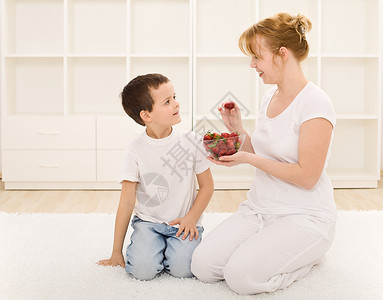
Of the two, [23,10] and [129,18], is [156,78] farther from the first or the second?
[23,10]

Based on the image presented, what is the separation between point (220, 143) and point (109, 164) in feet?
6.25

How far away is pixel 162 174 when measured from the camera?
1978 millimetres

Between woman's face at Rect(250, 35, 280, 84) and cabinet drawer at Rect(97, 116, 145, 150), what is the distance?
5.78 feet

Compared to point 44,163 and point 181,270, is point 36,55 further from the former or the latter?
point 181,270

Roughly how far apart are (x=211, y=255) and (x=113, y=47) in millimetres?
2469

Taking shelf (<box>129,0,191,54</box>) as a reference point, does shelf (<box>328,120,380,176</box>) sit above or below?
below

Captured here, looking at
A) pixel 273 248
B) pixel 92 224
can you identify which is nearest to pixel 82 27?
pixel 92 224

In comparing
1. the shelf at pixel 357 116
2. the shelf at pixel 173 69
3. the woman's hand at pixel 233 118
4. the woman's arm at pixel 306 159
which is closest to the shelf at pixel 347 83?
the shelf at pixel 357 116

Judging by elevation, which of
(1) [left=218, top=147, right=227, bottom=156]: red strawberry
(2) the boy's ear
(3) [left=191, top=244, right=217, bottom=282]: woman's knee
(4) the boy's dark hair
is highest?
(4) the boy's dark hair

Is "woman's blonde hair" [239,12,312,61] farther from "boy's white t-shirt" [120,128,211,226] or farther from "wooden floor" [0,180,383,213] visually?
"wooden floor" [0,180,383,213]

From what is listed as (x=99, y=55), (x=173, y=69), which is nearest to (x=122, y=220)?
(x=99, y=55)

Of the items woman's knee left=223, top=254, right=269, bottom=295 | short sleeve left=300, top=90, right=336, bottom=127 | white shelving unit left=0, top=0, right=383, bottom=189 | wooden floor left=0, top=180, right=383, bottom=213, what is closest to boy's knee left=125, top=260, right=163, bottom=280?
woman's knee left=223, top=254, right=269, bottom=295

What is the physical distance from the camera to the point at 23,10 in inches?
153

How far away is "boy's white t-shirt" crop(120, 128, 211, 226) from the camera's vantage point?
1977mm
